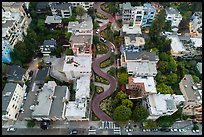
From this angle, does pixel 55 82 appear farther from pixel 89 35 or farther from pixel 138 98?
pixel 138 98

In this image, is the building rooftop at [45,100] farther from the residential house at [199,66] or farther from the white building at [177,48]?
the residential house at [199,66]

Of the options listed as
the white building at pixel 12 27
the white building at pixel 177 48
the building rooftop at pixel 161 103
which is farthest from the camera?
the white building at pixel 177 48

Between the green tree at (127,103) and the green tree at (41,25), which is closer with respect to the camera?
the green tree at (127,103)

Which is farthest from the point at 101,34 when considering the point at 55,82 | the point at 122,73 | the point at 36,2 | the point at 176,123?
the point at 176,123

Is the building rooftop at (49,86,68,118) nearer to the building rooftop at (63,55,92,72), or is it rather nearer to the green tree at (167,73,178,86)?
the building rooftop at (63,55,92,72)

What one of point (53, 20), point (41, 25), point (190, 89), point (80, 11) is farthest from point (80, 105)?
point (80, 11)

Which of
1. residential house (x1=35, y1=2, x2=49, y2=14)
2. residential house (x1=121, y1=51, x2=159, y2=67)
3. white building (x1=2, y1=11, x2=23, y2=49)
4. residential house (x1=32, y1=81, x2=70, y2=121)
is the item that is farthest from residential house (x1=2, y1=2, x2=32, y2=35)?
residential house (x1=121, y1=51, x2=159, y2=67)

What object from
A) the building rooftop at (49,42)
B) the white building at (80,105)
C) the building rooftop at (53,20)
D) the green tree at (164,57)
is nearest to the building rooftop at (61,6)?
the building rooftop at (53,20)
